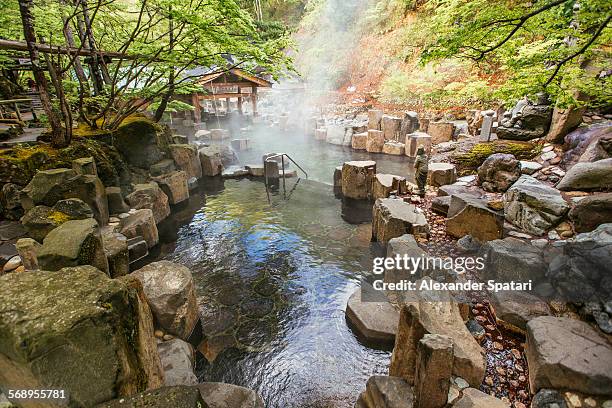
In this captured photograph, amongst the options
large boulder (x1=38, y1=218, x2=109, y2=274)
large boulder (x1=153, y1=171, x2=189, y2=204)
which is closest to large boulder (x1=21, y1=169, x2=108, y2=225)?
large boulder (x1=38, y1=218, x2=109, y2=274)

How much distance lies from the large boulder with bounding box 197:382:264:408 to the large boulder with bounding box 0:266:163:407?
1.02 meters

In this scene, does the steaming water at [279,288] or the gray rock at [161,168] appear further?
the gray rock at [161,168]

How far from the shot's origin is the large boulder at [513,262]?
166 inches

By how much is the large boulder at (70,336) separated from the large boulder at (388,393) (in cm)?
229

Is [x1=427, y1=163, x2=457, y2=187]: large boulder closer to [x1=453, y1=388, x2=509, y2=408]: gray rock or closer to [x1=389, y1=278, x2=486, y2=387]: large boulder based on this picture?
[x1=389, y1=278, x2=486, y2=387]: large boulder

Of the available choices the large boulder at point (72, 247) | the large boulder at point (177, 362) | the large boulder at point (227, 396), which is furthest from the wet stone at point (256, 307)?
the large boulder at point (72, 247)

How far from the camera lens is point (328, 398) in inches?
145

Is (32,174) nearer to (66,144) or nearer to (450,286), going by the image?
(66,144)

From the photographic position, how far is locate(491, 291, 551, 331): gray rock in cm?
375

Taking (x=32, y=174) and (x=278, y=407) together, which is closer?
(x=278, y=407)

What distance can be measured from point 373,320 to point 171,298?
307 centimetres

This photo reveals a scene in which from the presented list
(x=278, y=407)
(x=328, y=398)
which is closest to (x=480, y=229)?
(x=328, y=398)

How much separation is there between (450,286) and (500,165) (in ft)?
13.4

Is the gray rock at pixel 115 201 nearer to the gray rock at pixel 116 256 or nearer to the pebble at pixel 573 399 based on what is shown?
the gray rock at pixel 116 256
